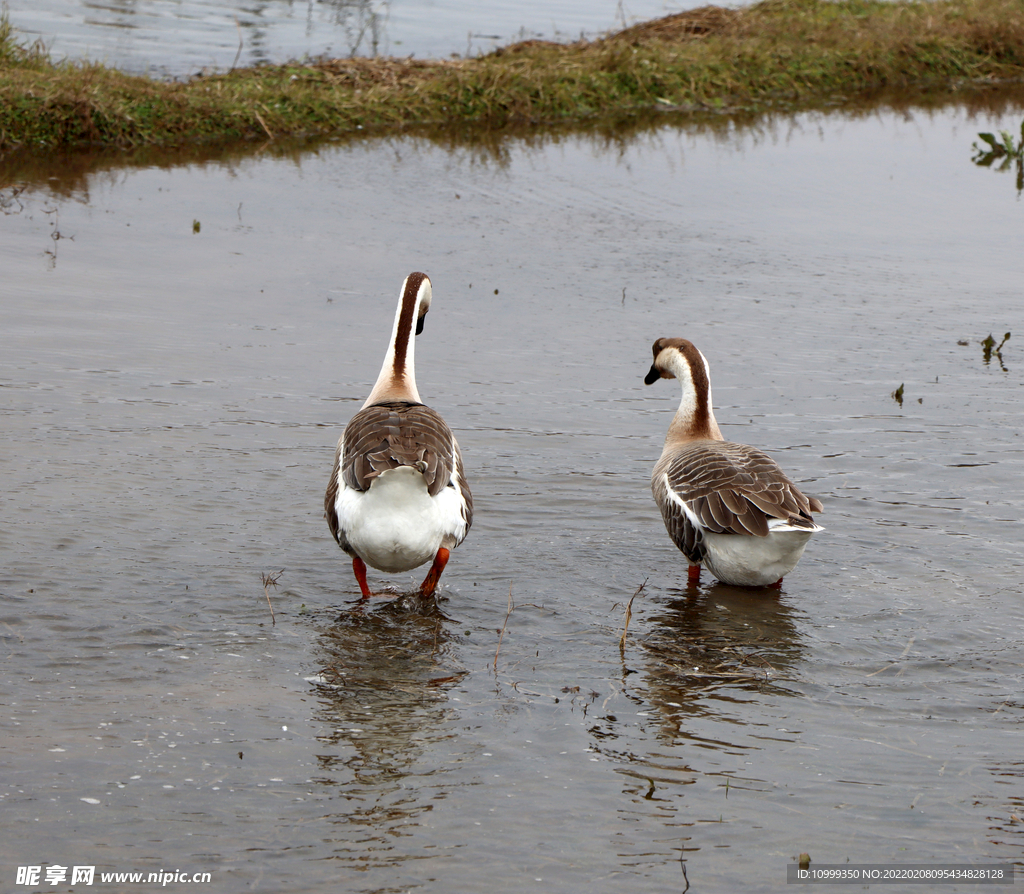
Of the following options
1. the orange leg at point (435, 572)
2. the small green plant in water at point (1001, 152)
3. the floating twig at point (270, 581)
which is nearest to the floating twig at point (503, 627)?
the orange leg at point (435, 572)

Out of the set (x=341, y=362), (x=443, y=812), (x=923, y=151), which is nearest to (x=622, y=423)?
(x=341, y=362)

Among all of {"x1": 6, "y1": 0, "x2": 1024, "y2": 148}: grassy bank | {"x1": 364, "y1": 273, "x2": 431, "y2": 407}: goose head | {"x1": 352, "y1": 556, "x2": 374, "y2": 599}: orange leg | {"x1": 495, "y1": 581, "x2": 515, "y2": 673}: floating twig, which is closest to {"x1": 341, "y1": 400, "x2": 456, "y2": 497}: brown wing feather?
{"x1": 364, "y1": 273, "x2": 431, "y2": 407}: goose head

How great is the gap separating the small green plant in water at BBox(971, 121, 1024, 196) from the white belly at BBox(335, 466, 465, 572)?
12.9m

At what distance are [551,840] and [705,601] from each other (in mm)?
2544

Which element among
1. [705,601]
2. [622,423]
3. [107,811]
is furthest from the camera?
[622,423]

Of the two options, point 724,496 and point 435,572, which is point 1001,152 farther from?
point 435,572

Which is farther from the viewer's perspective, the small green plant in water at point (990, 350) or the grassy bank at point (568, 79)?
the grassy bank at point (568, 79)

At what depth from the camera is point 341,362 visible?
8859 millimetres

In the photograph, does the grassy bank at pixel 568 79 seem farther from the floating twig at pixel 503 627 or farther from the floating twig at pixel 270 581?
the floating twig at pixel 503 627

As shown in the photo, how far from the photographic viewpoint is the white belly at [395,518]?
538cm

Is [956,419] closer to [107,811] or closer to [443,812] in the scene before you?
[443,812]

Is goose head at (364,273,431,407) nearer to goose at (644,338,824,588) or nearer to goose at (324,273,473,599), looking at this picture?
goose at (324,273,473,599)

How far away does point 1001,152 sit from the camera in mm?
16328

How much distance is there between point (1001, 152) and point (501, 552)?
12849mm
